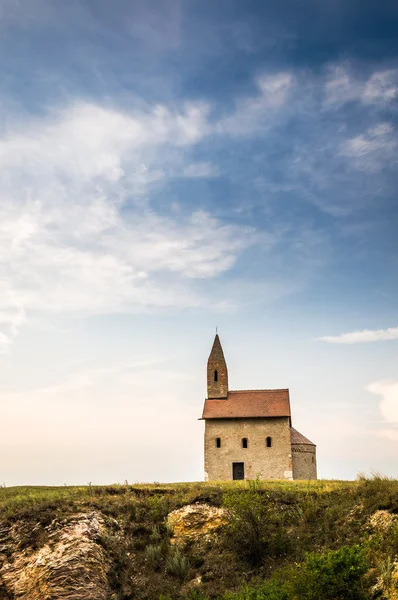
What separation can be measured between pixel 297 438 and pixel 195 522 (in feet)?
79.5

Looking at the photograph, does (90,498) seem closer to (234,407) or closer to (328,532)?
(328,532)

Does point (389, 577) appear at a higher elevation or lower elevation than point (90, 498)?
lower

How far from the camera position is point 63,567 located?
2136cm

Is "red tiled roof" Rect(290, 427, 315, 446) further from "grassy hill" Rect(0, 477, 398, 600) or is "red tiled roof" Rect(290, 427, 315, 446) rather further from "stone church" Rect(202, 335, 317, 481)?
"grassy hill" Rect(0, 477, 398, 600)

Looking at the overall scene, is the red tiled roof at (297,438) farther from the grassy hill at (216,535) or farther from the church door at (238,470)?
the grassy hill at (216,535)

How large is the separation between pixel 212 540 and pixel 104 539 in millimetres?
4433

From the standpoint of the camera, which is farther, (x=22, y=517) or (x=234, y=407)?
(x=234, y=407)

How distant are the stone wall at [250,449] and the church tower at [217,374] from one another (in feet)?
12.7

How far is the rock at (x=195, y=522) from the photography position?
23939 mm

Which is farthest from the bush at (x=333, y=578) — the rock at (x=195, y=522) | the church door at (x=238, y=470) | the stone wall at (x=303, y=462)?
the stone wall at (x=303, y=462)

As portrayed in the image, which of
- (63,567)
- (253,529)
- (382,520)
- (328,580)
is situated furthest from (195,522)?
(328,580)

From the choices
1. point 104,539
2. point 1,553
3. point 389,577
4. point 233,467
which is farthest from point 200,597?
point 233,467

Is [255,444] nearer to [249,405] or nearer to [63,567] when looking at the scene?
[249,405]

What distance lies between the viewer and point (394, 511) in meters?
21.0
